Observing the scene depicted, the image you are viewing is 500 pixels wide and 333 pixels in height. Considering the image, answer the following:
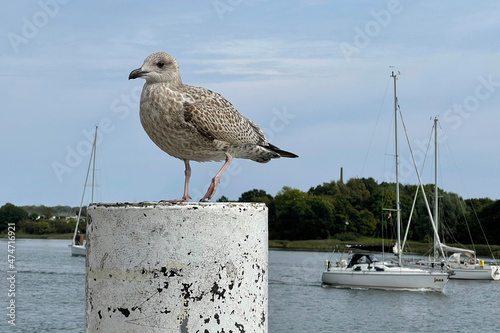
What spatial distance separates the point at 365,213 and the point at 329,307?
50704 mm

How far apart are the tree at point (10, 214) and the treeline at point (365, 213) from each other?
944 inches

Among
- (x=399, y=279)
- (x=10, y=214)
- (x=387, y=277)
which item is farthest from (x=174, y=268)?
(x=10, y=214)

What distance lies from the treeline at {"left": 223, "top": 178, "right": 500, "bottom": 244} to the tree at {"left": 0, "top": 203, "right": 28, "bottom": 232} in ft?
78.7

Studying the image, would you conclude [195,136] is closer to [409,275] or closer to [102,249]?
[102,249]

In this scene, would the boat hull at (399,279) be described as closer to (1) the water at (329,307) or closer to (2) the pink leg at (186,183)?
(1) the water at (329,307)

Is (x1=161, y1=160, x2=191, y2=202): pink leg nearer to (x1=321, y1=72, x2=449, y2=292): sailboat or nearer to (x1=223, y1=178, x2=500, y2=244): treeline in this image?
(x1=321, y1=72, x2=449, y2=292): sailboat

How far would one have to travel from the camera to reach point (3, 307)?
39.8 meters

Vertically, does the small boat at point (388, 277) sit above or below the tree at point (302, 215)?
below

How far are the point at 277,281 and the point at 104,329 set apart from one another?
180ft

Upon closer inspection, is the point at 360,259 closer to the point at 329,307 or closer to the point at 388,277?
the point at 388,277

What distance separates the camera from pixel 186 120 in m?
5.09

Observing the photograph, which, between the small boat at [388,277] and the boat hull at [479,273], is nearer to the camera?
the small boat at [388,277]

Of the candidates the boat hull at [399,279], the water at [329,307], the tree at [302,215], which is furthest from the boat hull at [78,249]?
the boat hull at [399,279]

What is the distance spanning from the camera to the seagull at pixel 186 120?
5.01 meters
